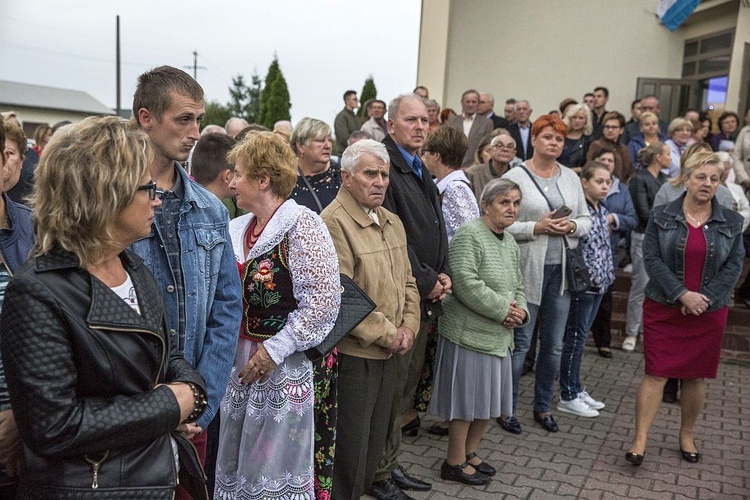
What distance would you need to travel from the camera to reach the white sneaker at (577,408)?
623 centimetres

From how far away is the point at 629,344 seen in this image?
8266 millimetres

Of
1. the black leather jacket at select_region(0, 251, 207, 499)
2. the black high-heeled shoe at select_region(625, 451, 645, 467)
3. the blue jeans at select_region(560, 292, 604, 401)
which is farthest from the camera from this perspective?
the blue jeans at select_region(560, 292, 604, 401)

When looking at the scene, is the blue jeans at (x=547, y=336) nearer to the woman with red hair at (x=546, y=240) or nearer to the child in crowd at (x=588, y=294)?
the woman with red hair at (x=546, y=240)

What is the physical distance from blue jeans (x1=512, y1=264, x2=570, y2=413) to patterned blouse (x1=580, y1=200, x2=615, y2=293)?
0.41m

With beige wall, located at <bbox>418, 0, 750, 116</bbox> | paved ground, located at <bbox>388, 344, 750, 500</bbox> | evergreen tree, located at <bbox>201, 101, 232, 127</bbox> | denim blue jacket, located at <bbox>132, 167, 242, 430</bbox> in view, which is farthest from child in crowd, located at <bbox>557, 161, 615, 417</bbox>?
evergreen tree, located at <bbox>201, 101, 232, 127</bbox>

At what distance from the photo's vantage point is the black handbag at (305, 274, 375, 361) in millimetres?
3367

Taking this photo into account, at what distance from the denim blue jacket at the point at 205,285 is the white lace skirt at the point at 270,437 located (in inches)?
22.4

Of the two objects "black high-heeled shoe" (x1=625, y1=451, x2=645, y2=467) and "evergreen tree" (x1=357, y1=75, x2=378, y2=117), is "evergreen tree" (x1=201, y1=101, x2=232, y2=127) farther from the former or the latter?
"black high-heeled shoe" (x1=625, y1=451, x2=645, y2=467)

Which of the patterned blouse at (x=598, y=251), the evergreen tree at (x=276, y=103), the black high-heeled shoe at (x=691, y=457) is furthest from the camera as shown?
the evergreen tree at (x=276, y=103)

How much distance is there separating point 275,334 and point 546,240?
2988mm

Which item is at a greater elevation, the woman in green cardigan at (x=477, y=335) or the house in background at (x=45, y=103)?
the house in background at (x=45, y=103)

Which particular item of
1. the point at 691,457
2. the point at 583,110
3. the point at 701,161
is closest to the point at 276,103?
the point at 583,110

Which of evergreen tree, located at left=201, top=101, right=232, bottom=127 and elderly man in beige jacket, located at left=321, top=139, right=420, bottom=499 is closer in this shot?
elderly man in beige jacket, located at left=321, top=139, right=420, bottom=499

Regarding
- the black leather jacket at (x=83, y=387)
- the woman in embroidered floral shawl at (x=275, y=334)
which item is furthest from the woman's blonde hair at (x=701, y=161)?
the black leather jacket at (x=83, y=387)
